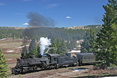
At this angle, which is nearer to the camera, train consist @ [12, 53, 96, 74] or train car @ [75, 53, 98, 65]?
train consist @ [12, 53, 96, 74]

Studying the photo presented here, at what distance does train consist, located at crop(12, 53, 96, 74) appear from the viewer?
22.0 m

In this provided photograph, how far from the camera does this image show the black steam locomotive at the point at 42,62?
71.9 feet

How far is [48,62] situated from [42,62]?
1.55 m

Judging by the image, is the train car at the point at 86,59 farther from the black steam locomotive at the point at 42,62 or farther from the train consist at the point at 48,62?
the black steam locomotive at the point at 42,62

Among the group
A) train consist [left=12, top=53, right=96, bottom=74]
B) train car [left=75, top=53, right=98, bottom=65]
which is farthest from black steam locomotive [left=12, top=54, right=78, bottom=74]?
train car [left=75, top=53, right=98, bottom=65]

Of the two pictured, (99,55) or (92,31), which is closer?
(99,55)

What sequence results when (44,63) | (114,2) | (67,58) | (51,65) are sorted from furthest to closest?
1. (67,58)
2. (51,65)
3. (44,63)
4. (114,2)

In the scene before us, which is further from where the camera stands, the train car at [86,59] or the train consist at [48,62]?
the train car at [86,59]

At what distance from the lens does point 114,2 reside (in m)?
12.8

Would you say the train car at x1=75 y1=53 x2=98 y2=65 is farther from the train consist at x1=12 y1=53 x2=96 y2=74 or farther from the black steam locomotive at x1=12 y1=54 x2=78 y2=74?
the black steam locomotive at x1=12 y1=54 x2=78 y2=74

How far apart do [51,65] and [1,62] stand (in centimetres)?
1120

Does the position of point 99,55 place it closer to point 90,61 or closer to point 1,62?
point 90,61

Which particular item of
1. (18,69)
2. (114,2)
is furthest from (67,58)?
(114,2)

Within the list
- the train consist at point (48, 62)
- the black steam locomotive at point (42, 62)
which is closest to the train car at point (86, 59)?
the train consist at point (48, 62)
